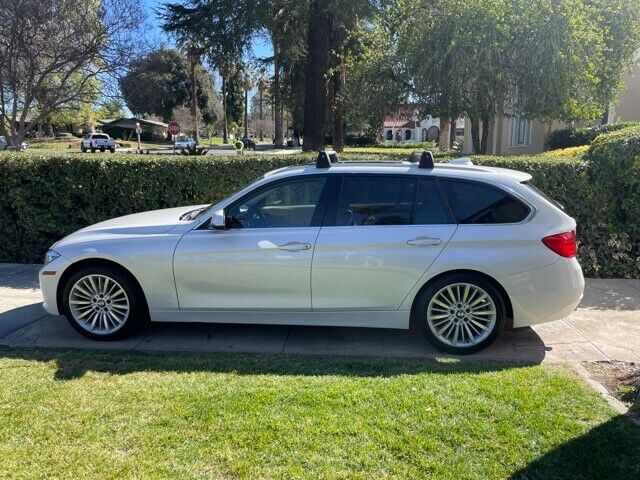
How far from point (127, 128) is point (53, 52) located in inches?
2590

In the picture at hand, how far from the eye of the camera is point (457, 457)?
3.05 m

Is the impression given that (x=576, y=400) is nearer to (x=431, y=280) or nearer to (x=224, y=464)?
(x=431, y=280)

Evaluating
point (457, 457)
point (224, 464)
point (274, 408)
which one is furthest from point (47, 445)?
point (457, 457)

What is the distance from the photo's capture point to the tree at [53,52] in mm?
14000

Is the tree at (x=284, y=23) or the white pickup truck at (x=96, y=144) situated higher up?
the tree at (x=284, y=23)

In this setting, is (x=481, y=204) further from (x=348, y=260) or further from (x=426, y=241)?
(x=348, y=260)

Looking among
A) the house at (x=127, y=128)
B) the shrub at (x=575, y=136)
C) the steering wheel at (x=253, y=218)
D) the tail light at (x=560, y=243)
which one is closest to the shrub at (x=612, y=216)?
the tail light at (x=560, y=243)

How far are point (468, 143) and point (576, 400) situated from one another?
29.2m

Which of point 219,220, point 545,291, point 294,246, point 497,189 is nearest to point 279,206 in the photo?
point 294,246

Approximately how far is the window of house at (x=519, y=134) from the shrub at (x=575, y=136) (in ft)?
6.06

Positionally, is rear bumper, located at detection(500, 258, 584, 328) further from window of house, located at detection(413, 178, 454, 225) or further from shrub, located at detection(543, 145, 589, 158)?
shrub, located at detection(543, 145, 589, 158)

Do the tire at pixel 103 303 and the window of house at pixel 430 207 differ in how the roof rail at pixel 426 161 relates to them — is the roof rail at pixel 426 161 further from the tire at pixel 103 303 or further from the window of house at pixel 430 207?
the tire at pixel 103 303

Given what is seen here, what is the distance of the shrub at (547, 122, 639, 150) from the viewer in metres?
18.6

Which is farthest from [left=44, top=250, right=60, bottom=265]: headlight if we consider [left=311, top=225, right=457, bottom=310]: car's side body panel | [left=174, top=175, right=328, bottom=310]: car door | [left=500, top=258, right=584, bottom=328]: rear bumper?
[left=500, top=258, right=584, bottom=328]: rear bumper
